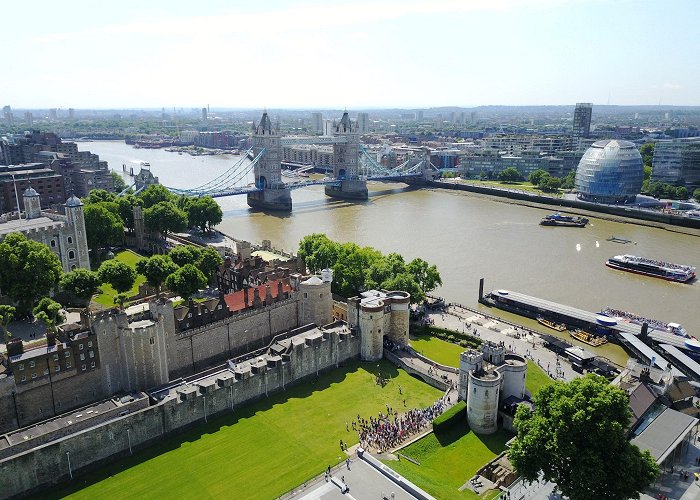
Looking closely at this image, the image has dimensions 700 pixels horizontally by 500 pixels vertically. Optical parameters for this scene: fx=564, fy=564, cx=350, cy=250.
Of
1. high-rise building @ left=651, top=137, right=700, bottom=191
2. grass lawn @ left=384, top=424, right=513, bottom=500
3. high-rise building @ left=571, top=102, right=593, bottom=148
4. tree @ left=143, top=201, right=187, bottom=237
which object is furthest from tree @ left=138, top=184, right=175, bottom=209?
high-rise building @ left=571, top=102, right=593, bottom=148

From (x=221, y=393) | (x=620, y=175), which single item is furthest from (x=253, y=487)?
(x=620, y=175)

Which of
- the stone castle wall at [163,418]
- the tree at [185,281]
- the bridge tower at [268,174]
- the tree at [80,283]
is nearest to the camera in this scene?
the stone castle wall at [163,418]

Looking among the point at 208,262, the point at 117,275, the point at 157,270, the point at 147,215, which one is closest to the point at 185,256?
the point at 208,262

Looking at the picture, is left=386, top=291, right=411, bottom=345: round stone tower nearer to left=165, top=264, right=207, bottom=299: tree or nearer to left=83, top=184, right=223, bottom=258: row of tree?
left=165, top=264, right=207, bottom=299: tree

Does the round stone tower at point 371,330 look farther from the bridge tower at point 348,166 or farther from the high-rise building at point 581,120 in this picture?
the high-rise building at point 581,120

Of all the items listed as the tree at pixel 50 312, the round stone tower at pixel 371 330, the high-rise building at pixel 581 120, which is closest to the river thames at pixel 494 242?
the round stone tower at pixel 371 330

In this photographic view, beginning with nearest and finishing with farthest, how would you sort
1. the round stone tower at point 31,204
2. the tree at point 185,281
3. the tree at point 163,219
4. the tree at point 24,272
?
the tree at point 24,272, the tree at point 185,281, the round stone tower at point 31,204, the tree at point 163,219

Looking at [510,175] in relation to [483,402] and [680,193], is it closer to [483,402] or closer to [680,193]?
[680,193]
